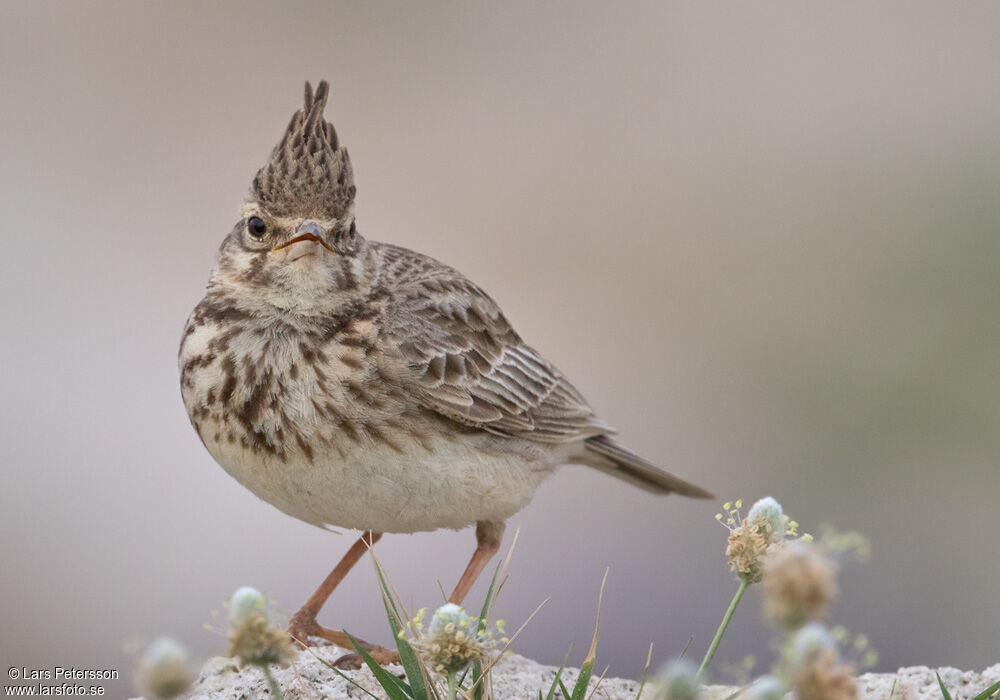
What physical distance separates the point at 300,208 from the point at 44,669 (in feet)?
16.0

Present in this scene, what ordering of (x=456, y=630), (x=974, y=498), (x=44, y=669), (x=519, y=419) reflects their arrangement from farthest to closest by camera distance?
1. (x=974, y=498)
2. (x=44, y=669)
3. (x=519, y=419)
4. (x=456, y=630)

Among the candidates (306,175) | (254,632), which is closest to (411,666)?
(254,632)

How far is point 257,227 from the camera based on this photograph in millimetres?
5293

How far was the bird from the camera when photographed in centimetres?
509

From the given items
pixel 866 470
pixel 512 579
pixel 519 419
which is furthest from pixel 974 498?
pixel 519 419

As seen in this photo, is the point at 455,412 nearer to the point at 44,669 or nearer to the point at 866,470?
the point at 44,669

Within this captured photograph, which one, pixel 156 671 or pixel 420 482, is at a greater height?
pixel 420 482

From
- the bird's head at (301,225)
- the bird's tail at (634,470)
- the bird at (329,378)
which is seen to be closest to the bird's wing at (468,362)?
the bird at (329,378)

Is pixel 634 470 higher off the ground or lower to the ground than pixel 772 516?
higher

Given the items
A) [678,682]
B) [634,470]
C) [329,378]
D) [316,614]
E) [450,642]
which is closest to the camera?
[678,682]

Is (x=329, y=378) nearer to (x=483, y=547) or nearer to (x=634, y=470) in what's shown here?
(x=483, y=547)

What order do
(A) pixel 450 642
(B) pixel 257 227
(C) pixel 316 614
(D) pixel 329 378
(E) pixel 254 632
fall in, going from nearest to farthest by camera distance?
(E) pixel 254 632 < (A) pixel 450 642 < (D) pixel 329 378 < (B) pixel 257 227 < (C) pixel 316 614

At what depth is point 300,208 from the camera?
16.9ft

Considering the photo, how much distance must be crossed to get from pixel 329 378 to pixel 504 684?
1.37 metres
